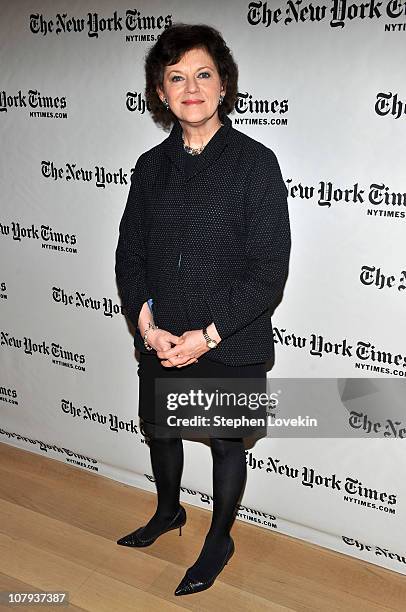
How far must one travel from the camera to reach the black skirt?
6.50 ft

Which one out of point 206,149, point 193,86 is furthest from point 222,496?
point 193,86

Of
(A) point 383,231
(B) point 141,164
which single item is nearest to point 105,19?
(B) point 141,164

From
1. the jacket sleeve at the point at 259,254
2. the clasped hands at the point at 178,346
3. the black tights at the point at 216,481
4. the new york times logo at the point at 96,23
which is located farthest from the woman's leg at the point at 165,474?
the new york times logo at the point at 96,23

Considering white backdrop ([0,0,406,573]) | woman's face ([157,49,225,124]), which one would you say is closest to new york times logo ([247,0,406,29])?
white backdrop ([0,0,406,573])

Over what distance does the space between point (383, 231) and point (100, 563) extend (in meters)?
1.43

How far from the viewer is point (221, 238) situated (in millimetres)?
1854

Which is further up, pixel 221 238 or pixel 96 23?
pixel 96 23

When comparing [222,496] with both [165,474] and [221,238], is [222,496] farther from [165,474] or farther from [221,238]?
[221,238]

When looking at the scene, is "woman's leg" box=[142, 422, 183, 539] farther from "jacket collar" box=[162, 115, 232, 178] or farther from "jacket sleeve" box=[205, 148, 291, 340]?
"jacket collar" box=[162, 115, 232, 178]

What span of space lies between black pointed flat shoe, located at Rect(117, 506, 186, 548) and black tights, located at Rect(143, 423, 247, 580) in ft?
0.40

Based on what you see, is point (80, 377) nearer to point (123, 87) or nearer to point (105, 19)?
point (123, 87)

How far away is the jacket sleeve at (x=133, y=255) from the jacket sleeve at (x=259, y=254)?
10.3 inches

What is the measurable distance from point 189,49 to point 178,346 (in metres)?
0.81

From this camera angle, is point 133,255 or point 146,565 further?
point 146,565
